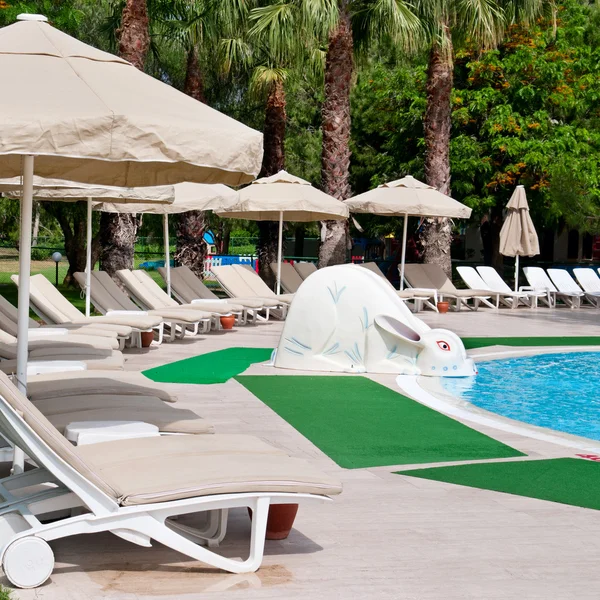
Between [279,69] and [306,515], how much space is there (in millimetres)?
21344

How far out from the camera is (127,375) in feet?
25.5

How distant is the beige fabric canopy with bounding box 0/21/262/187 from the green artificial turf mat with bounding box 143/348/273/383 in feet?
18.8

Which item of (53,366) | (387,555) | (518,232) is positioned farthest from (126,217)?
(387,555)

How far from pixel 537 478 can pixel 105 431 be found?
9.75ft

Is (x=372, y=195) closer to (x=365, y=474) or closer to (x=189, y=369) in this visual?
(x=189, y=369)

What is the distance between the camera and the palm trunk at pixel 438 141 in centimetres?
2459

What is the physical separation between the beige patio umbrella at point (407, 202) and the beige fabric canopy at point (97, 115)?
15971 mm

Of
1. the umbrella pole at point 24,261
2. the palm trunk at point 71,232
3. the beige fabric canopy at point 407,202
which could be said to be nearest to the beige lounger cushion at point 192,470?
the umbrella pole at point 24,261

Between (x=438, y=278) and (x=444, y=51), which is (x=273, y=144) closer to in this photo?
(x=444, y=51)

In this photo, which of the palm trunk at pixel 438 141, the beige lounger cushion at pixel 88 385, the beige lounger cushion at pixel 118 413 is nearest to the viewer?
the beige lounger cushion at pixel 118 413

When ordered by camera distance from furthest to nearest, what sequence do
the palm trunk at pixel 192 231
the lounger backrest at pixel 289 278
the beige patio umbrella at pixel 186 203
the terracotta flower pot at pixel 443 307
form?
the palm trunk at pixel 192 231
the terracotta flower pot at pixel 443 307
the lounger backrest at pixel 289 278
the beige patio umbrella at pixel 186 203

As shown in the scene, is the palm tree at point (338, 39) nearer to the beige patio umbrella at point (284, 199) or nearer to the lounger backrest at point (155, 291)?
the beige patio umbrella at point (284, 199)

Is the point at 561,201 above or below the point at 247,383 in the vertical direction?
above

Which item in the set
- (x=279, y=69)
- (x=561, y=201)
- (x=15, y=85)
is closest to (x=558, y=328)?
(x=561, y=201)
